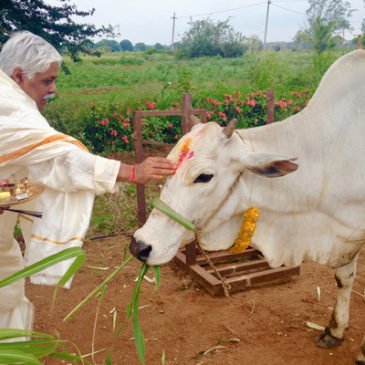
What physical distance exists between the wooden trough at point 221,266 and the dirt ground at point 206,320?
8cm

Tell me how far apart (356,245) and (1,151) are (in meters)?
1.96

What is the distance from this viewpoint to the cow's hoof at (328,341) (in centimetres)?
275

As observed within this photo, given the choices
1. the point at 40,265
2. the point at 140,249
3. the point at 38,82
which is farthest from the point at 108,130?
the point at 40,265

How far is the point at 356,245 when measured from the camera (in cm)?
232

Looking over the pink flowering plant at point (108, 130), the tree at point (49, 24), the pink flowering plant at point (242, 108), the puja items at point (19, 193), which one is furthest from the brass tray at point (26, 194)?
the pink flowering plant at point (242, 108)

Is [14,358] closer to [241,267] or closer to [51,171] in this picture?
[51,171]

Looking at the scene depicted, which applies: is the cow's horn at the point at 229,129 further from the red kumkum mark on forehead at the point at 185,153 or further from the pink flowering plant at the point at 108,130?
the pink flowering plant at the point at 108,130

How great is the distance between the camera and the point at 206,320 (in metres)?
3.13

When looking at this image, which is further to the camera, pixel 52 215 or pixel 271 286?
pixel 271 286

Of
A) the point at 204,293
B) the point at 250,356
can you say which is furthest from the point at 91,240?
the point at 250,356

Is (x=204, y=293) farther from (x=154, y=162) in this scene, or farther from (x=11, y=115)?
(x=11, y=115)

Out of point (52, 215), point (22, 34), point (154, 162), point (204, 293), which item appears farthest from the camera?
point (204, 293)

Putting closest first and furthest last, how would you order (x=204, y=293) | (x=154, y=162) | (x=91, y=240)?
1. (x=154, y=162)
2. (x=204, y=293)
3. (x=91, y=240)

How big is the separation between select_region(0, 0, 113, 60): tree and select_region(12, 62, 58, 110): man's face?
2786 millimetres
